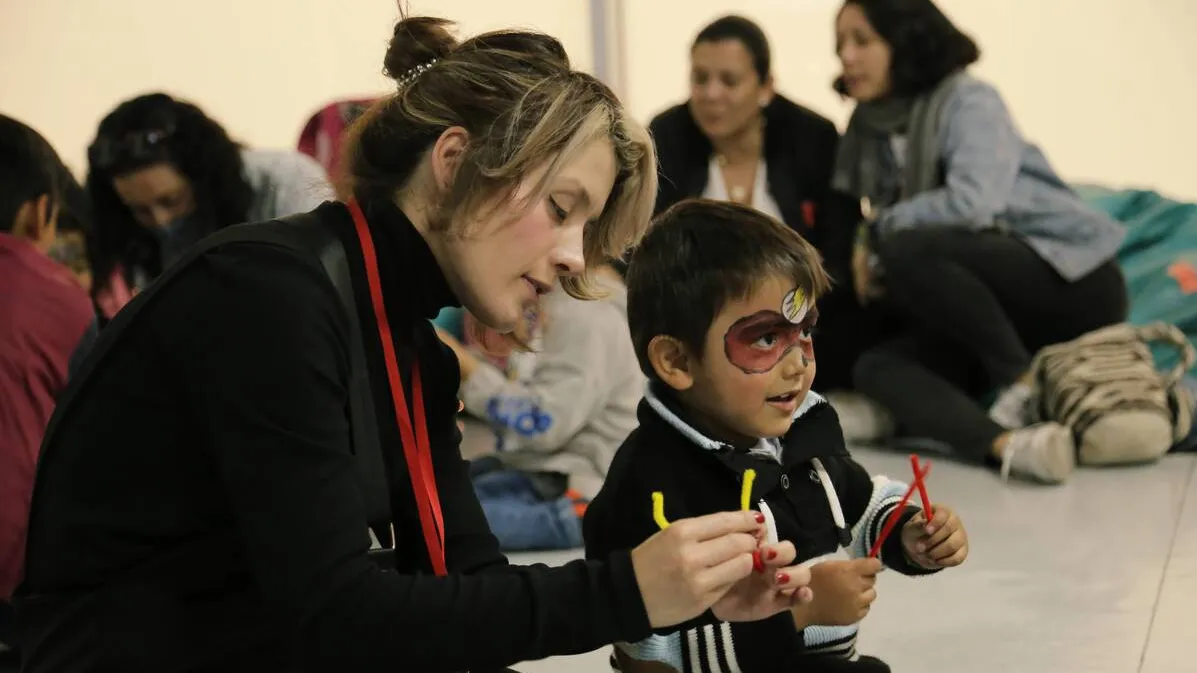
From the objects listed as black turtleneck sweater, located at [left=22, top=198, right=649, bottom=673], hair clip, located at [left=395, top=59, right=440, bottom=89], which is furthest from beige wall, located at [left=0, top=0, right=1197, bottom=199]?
black turtleneck sweater, located at [left=22, top=198, right=649, bottom=673]

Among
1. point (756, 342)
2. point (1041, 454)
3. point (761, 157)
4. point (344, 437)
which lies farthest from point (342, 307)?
point (761, 157)

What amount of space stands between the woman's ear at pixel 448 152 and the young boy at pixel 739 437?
1.51ft

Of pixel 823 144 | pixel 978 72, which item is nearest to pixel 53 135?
pixel 823 144

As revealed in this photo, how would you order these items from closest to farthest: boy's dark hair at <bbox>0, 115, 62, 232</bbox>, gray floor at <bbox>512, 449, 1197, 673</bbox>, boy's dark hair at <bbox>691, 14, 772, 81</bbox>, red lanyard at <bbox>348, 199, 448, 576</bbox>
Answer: red lanyard at <bbox>348, 199, 448, 576</bbox> → gray floor at <bbox>512, 449, 1197, 673</bbox> → boy's dark hair at <bbox>0, 115, 62, 232</bbox> → boy's dark hair at <bbox>691, 14, 772, 81</bbox>

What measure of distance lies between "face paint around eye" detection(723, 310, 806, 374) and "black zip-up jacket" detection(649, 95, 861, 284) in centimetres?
236

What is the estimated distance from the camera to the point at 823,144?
13.5 ft

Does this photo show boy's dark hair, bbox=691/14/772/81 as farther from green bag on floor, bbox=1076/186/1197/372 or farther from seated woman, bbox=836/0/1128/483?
green bag on floor, bbox=1076/186/1197/372

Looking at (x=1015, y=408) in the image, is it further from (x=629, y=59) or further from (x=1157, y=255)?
(x=629, y=59)

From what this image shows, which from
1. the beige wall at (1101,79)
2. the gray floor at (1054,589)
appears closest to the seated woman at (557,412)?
the gray floor at (1054,589)

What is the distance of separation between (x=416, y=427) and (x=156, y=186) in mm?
1864

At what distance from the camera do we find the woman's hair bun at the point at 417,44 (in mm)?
1409

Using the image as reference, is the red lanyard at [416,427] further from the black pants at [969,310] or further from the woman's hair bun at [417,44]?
the black pants at [969,310]

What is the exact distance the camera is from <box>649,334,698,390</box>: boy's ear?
169cm

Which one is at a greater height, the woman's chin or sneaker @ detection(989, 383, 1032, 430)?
the woman's chin
